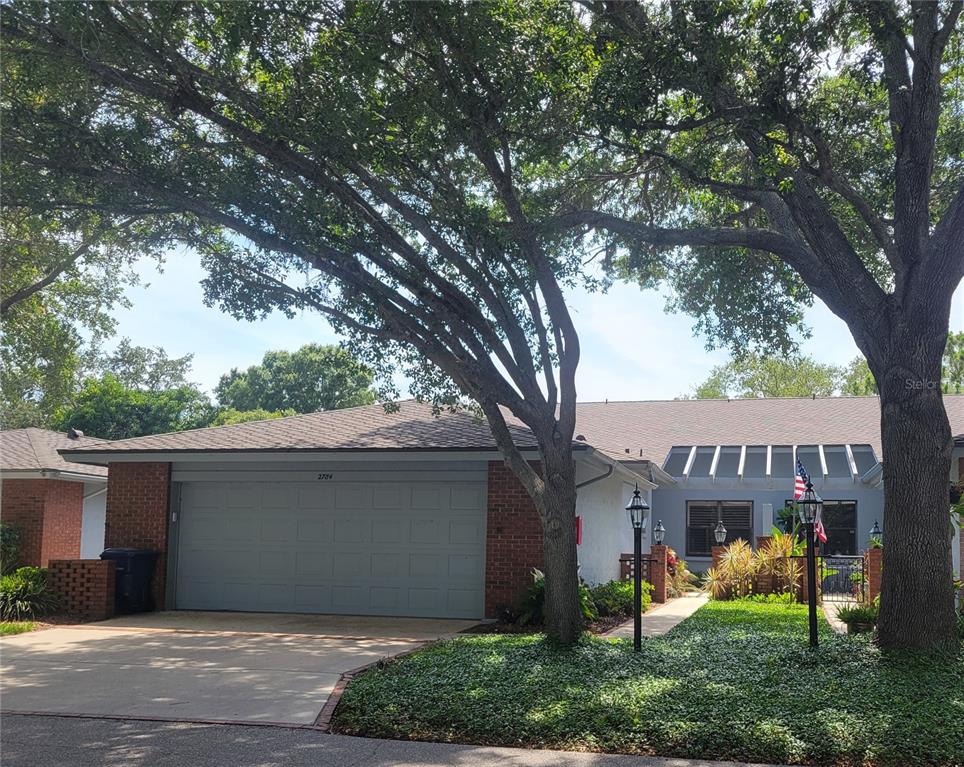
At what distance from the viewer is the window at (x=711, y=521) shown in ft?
82.2

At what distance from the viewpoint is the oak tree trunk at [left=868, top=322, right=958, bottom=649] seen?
970 cm

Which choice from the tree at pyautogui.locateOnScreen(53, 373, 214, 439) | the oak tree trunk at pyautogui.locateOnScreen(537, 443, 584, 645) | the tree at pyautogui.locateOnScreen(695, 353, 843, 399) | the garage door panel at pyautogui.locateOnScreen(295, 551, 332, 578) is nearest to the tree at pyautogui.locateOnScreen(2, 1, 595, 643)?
the oak tree trunk at pyautogui.locateOnScreen(537, 443, 584, 645)

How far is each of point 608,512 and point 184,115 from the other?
37.1ft

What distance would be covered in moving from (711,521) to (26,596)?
674 inches

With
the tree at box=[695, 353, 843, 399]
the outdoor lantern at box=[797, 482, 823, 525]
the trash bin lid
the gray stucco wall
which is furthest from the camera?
the tree at box=[695, 353, 843, 399]

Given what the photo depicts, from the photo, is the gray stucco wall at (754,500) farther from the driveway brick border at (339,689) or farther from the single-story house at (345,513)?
the driveway brick border at (339,689)

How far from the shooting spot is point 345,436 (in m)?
16.2

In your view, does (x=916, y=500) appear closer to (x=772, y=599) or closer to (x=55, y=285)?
(x=772, y=599)

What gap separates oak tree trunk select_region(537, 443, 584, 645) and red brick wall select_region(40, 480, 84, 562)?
13.7m

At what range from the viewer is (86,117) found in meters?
11.0

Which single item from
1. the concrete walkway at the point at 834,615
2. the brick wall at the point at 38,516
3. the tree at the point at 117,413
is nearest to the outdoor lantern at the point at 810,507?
the concrete walkway at the point at 834,615

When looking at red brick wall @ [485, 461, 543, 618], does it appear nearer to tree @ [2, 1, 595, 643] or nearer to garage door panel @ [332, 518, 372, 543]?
garage door panel @ [332, 518, 372, 543]

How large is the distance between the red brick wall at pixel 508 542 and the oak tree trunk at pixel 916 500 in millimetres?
5664

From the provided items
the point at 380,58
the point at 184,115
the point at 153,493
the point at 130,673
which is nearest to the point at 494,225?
the point at 380,58
